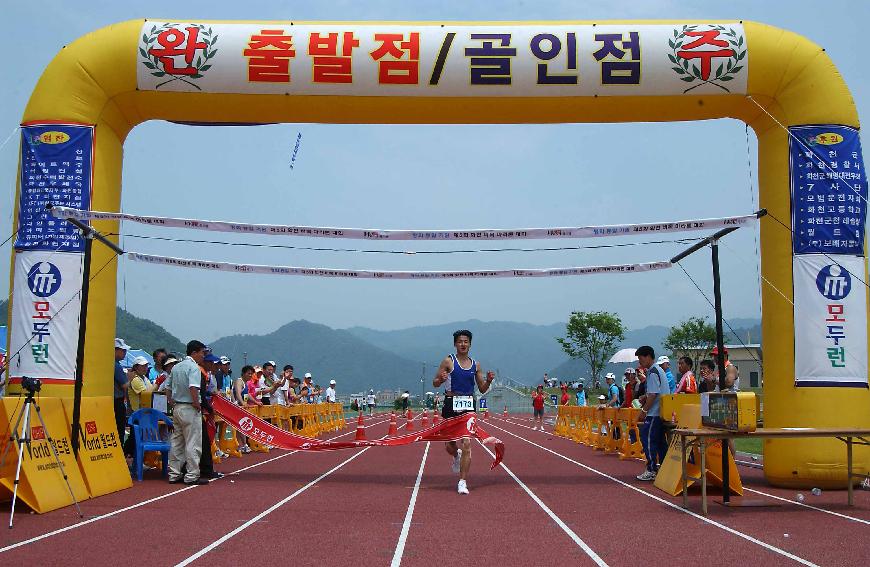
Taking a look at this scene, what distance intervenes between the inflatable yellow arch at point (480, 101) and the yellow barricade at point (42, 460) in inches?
66.4

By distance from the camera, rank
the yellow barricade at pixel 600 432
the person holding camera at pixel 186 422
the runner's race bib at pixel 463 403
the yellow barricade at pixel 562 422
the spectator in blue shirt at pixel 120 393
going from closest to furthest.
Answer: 1. the person holding camera at pixel 186 422
2. the runner's race bib at pixel 463 403
3. the spectator in blue shirt at pixel 120 393
4. the yellow barricade at pixel 600 432
5. the yellow barricade at pixel 562 422

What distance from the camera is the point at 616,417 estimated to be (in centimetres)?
1866

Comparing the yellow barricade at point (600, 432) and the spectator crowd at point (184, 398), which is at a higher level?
the spectator crowd at point (184, 398)

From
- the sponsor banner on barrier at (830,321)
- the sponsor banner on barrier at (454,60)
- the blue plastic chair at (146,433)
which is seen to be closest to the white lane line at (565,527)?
the sponsor banner on barrier at (830,321)

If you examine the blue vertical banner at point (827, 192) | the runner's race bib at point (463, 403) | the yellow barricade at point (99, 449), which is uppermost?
the blue vertical banner at point (827, 192)

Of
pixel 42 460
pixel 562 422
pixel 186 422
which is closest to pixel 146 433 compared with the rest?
pixel 186 422

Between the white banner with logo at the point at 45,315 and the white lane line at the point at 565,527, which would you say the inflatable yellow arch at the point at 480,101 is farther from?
the white lane line at the point at 565,527

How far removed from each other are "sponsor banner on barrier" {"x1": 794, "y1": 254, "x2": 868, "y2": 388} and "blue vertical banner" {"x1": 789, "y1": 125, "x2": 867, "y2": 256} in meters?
0.24

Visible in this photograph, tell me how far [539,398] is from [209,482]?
25.4 meters

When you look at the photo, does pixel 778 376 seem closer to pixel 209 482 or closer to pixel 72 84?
pixel 209 482

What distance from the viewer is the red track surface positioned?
272 inches

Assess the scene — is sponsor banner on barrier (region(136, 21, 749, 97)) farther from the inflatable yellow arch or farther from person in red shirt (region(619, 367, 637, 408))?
person in red shirt (region(619, 367, 637, 408))

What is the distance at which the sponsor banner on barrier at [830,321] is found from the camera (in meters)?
11.5

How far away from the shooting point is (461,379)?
12.1 metres
